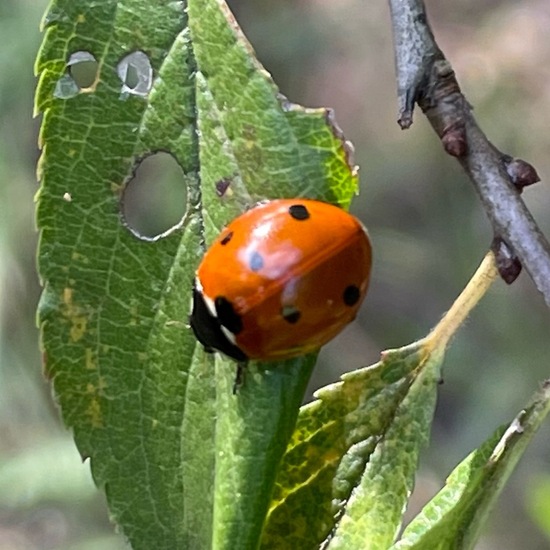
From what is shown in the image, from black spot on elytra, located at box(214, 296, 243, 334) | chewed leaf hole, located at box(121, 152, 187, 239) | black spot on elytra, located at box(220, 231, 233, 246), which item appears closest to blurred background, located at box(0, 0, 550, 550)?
chewed leaf hole, located at box(121, 152, 187, 239)

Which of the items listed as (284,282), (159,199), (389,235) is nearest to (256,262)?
(284,282)

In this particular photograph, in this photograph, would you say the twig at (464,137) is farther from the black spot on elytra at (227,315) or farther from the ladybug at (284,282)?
the black spot on elytra at (227,315)

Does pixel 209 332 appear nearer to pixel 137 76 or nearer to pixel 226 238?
pixel 226 238

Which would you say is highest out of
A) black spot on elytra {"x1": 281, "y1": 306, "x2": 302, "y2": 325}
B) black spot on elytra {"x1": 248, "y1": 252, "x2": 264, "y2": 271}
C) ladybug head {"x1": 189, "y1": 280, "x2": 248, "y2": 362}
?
black spot on elytra {"x1": 248, "y1": 252, "x2": 264, "y2": 271}

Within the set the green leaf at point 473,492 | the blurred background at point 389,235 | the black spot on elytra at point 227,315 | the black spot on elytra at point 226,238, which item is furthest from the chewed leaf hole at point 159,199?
the green leaf at point 473,492

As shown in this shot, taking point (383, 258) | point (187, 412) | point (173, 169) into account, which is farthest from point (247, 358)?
point (383, 258)

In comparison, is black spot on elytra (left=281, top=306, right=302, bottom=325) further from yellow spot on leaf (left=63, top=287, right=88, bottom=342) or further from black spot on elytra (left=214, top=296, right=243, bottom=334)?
yellow spot on leaf (left=63, top=287, right=88, bottom=342)
